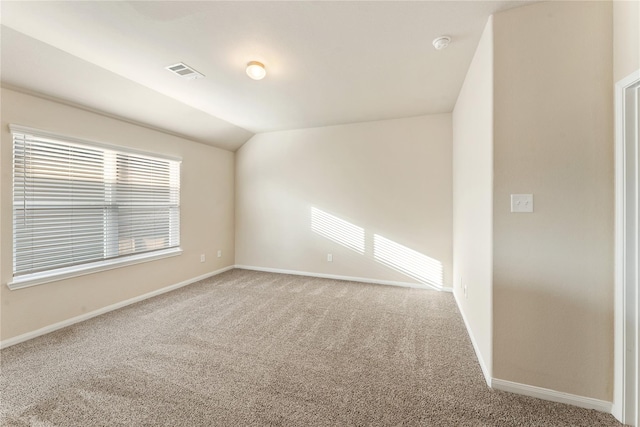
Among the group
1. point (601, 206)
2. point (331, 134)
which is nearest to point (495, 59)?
point (601, 206)

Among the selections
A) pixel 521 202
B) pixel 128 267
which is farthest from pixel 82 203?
pixel 521 202

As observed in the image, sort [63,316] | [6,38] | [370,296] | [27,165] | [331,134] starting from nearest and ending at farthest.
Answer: [6,38]
[27,165]
[63,316]
[370,296]
[331,134]

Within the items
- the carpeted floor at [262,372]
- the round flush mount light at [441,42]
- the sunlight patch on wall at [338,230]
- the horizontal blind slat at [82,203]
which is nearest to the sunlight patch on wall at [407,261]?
the sunlight patch on wall at [338,230]

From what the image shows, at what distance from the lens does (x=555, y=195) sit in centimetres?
Answer: 164

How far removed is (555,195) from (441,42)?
4.77 feet

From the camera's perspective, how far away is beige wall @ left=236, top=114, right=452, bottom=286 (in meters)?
3.81

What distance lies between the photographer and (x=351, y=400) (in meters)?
1.67

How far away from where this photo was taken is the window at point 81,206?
2.43 m

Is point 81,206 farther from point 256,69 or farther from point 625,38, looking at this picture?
point 625,38

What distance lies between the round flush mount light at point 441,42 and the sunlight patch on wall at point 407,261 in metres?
2.66

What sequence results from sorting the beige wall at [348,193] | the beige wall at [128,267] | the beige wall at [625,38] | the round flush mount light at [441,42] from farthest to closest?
the beige wall at [348,193] → the beige wall at [128,267] → the round flush mount light at [441,42] → the beige wall at [625,38]

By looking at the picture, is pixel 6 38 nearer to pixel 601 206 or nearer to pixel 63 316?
pixel 63 316

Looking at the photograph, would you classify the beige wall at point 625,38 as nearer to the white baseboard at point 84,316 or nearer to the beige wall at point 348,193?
the beige wall at point 348,193

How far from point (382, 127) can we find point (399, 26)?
2185 millimetres
